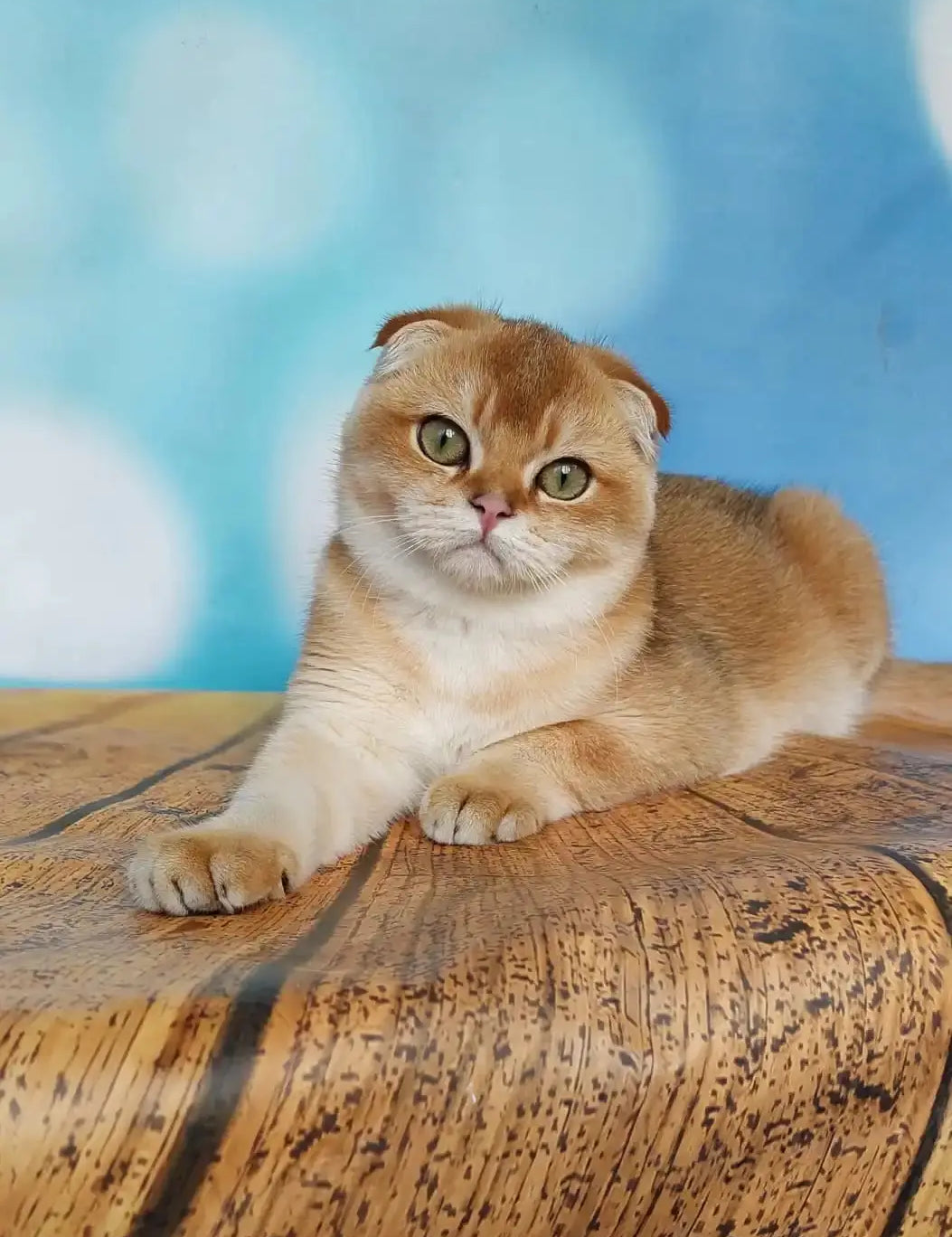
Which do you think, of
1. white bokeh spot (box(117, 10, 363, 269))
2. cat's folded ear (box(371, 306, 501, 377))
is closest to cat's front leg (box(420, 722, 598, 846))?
cat's folded ear (box(371, 306, 501, 377))

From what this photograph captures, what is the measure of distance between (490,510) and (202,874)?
0.45 m

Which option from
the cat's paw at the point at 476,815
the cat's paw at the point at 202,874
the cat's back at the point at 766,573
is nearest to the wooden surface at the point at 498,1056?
the cat's paw at the point at 202,874

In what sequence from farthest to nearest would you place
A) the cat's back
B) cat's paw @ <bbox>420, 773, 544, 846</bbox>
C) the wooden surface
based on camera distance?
the cat's back → cat's paw @ <bbox>420, 773, 544, 846</bbox> → the wooden surface

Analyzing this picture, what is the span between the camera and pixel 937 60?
197 centimetres

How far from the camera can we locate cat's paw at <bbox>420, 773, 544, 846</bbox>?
985 millimetres

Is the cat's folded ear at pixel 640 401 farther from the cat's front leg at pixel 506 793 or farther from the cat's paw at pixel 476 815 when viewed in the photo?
the cat's paw at pixel 476 815

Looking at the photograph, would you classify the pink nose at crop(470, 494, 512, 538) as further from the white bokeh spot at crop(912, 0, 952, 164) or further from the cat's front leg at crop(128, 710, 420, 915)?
the white bokeh spot at crop(912, 0, 952, 164)

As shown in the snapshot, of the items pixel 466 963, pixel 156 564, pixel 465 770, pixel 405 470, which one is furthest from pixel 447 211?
pixel 466 963

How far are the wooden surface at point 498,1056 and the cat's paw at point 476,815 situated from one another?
0.15 metres

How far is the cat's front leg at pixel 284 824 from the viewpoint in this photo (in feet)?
2.55

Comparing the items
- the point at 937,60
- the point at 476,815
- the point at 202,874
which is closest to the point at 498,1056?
the point at 202,874

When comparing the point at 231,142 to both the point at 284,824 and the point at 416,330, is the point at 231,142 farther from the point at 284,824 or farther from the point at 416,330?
the point at 284,824

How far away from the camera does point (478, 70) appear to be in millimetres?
1925

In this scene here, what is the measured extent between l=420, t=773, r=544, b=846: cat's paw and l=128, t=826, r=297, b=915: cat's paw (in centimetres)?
20
